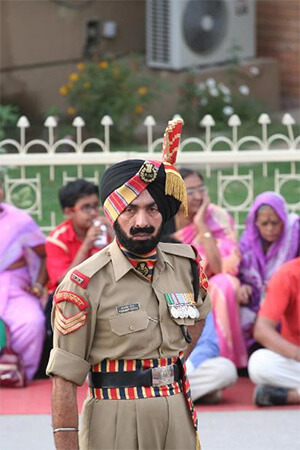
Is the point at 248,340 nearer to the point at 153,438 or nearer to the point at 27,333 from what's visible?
the point at 27,333

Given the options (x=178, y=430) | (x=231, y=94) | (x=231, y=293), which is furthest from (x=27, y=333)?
(x=231, y=94)

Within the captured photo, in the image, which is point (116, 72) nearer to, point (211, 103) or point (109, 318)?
point (211, 103)

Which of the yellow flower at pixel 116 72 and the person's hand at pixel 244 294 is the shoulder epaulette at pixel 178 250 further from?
the yellow flower at pixel 116 72

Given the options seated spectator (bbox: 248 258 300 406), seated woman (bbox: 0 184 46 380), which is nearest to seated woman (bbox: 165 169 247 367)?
seated spectator (bbox: 248 258 300 406)

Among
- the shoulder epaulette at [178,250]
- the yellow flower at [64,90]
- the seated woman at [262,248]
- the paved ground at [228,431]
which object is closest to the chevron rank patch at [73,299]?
the shoulder epaulette at [178,250]

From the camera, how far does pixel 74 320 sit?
3.86 metres

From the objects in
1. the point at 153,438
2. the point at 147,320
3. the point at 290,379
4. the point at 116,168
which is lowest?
the point at 290,379

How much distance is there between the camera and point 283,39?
14.8 m

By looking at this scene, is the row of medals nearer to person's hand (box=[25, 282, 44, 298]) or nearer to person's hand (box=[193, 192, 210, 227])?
person's hand (box=[193, 192, 210, 227])

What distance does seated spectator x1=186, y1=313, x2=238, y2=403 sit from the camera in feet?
22.3

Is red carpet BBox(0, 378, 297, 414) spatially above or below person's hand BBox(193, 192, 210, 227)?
below

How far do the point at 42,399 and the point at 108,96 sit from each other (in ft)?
20.4

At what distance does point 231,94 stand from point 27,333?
24.1 feet

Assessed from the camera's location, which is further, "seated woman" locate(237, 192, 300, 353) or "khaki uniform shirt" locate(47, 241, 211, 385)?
"seated woman" locate(237, 192, 300, 353)
